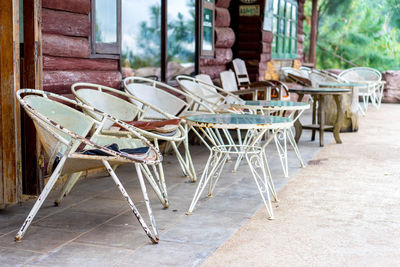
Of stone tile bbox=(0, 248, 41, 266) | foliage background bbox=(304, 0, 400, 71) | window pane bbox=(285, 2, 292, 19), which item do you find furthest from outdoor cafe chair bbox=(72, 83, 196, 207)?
foliage background bbox=(304, 0, 400, 71)

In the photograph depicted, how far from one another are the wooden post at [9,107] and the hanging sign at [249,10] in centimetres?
518

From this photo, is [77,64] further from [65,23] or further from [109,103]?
[109,103]

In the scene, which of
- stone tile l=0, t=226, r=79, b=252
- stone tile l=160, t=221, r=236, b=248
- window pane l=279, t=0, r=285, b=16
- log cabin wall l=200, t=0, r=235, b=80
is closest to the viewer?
stone tile l=0, t=226, r=79, b=252

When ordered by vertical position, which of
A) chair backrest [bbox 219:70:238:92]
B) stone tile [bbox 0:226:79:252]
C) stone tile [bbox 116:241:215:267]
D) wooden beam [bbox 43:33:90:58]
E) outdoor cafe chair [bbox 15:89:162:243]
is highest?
wooden beam [bbox 43:33:90:58]

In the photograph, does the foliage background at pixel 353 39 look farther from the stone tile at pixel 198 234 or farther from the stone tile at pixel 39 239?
the stone tile at pixel 39 239

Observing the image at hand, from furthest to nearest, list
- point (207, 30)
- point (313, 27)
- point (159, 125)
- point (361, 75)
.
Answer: point (313, 27) → point (361, 75) → point (207, 30) → point (159, 125)

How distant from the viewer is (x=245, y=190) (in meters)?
3.95

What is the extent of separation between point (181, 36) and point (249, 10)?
6.23ft

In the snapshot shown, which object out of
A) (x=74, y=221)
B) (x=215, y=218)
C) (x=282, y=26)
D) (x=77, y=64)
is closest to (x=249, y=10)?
(x=282, y=26)

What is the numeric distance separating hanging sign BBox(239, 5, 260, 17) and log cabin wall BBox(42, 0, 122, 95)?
3893mm

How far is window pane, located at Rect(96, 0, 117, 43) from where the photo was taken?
4477 millimetres

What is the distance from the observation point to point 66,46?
4.12 metres

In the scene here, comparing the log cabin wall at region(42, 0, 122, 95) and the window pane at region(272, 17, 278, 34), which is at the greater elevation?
the window pane at region(272, 17, 278, 34)

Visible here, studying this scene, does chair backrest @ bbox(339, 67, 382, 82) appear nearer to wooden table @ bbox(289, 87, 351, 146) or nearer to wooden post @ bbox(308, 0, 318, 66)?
wooden post @ bbox(308, 0, 318, 66)
